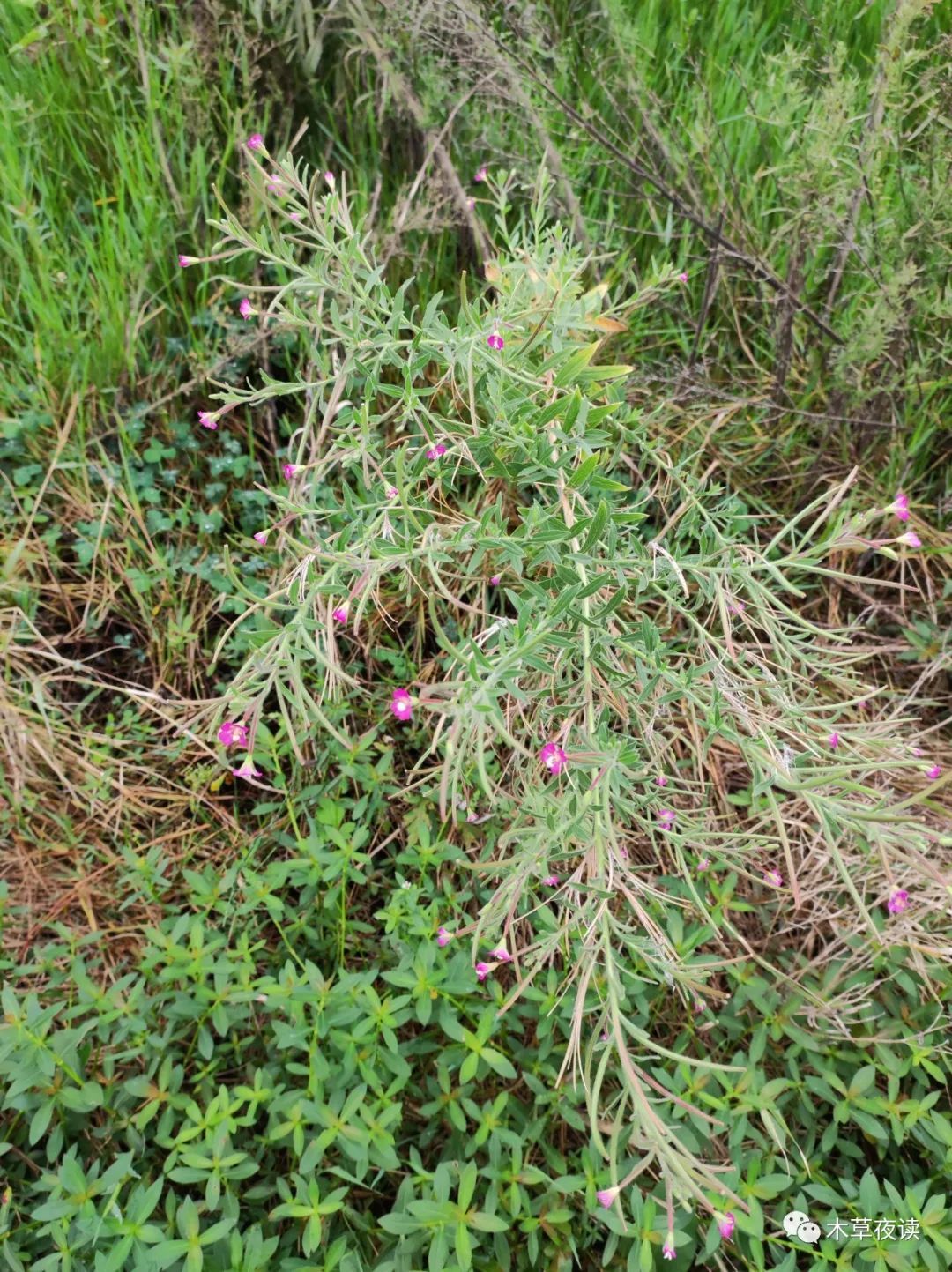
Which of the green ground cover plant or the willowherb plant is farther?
the green ground cover plant

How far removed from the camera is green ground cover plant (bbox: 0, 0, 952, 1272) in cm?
137

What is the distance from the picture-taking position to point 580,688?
4.91 feet

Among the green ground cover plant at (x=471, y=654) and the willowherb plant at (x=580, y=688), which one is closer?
the willowherb plant at (x=580, y=688)

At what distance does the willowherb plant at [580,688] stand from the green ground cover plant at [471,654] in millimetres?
15

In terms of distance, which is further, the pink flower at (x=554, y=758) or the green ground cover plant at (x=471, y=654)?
the green ground cover plant at (x=471, y=654)

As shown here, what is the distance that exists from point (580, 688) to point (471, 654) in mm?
247

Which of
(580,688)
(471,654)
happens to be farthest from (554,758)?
(580,688)

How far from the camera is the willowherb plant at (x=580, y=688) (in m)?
1.20

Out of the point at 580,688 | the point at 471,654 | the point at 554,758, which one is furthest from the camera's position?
the point at 580,688

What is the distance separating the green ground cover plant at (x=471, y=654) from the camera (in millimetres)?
1367

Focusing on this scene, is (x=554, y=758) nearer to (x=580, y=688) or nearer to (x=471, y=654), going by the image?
(x=471, y=654)

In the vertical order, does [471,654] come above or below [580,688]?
above

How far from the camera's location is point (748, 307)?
251 cm

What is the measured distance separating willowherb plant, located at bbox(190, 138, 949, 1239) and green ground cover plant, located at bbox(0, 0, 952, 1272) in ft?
0.05
